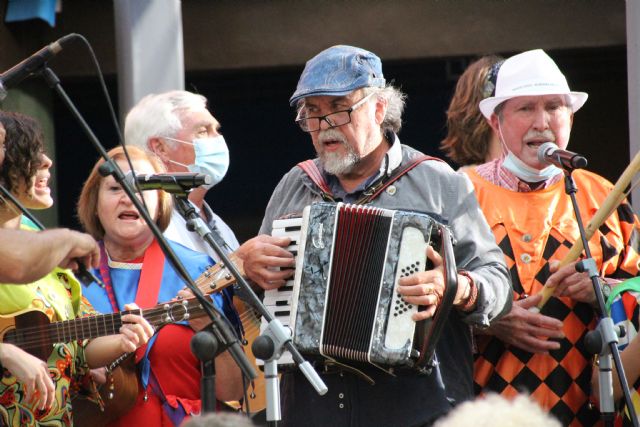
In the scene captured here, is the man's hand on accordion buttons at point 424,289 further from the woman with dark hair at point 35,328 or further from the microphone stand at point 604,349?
the woman with dark hair at point 35,328

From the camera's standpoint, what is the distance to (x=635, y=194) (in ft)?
21.4

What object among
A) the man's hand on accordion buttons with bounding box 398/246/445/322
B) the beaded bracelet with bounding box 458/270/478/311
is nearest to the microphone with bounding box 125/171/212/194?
the man's hand on accordion buttons with bounding box 398/246/445/322

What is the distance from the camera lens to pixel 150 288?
469 centimetres

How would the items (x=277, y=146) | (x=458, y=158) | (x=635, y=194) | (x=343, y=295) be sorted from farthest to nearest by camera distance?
(x=277, y=146), (x=635, y=194), (x=458, y=158), (x=343, y=295)

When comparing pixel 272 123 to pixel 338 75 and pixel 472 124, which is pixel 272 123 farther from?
pixel 338 75

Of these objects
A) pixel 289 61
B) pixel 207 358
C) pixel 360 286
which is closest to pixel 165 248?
pixel 207 358

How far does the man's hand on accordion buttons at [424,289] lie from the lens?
12.8 ft

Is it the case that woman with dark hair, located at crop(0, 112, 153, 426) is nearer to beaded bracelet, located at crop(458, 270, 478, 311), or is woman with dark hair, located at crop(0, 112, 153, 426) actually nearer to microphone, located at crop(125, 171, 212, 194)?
microphone, located at crop(125, 171, 212, 194)

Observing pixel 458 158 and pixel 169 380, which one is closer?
pixel 169 380

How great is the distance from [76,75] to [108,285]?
434 cm

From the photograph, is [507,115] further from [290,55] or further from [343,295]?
[290,55]

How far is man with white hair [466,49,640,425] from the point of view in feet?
14.8

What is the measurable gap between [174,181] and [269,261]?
0.47 meters

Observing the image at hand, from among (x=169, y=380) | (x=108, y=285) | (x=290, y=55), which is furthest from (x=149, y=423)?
(x=290, y=55)
